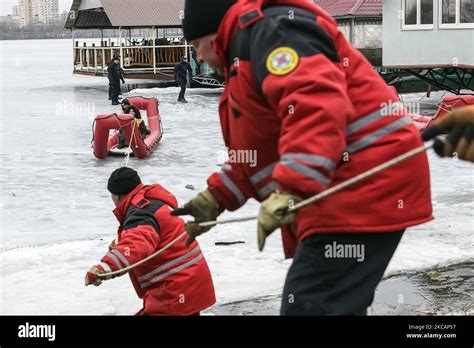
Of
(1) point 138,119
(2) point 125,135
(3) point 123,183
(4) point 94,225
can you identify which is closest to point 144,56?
(1) point 138,119

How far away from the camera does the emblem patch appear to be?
91.4 inches

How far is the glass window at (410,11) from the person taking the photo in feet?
72.1

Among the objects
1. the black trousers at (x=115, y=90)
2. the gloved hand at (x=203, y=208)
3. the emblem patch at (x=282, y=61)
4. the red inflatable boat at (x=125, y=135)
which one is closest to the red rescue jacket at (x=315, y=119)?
the emblem patch at (x=282, y=61)

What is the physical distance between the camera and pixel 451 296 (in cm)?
564

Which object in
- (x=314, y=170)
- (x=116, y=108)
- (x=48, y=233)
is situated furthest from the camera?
(x=116, y=108)

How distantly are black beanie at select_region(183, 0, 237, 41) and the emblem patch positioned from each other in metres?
0.41

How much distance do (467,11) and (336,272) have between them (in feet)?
63.7

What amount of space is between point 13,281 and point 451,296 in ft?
11.3

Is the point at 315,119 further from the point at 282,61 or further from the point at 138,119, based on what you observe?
the point at 138,119

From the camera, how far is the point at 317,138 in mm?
2264

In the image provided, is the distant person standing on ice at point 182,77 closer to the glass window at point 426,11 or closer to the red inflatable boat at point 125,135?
the glass window at point 426,11

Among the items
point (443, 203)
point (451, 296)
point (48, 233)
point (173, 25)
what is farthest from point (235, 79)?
point (173, 25)

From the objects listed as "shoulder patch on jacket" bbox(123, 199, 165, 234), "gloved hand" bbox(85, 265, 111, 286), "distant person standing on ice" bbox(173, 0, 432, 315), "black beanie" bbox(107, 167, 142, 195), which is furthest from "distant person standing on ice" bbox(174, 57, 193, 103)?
"distant person standing on ice" bbox(173, 0, 432, 315)
